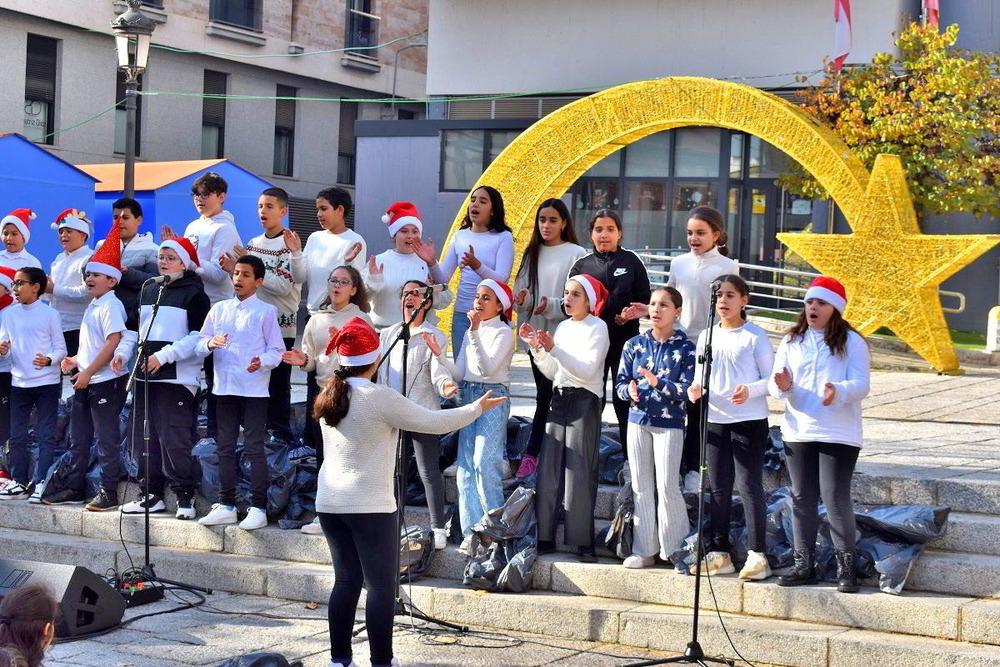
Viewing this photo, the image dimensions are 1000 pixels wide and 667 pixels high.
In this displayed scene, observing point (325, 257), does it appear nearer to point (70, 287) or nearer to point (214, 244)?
point (214, 244)

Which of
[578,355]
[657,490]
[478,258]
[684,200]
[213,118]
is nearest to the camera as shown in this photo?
[657,490]

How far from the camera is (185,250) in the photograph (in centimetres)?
910

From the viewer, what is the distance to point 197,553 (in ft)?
29.1

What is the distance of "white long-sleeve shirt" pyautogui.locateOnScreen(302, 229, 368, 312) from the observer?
916 centimetres

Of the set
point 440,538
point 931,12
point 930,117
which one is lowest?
point 440,538

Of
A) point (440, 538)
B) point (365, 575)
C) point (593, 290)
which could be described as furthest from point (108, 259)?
point (365, 575)

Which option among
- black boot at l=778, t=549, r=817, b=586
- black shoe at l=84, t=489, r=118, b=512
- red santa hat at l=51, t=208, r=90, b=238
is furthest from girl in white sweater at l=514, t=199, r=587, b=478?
red santa hat at l=51, t=208, r=90, b=238

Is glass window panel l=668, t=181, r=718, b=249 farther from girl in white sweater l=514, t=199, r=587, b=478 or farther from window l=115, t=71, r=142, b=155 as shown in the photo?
girl in white sweater l=514, t=199, r=587, b=478

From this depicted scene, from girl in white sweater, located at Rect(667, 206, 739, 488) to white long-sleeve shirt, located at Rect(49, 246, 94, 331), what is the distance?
492cm

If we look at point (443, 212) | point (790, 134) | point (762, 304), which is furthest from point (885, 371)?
point (443, 212)

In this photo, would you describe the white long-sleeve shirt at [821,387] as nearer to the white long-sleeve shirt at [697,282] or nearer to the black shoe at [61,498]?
the white long-sleeve shirt at [697,282]

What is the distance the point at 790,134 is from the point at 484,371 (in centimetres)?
538

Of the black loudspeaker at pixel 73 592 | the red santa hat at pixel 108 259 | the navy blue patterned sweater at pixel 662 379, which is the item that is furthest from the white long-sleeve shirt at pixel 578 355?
the red santa hat at pixel 108 259

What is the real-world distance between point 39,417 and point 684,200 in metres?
15.7
